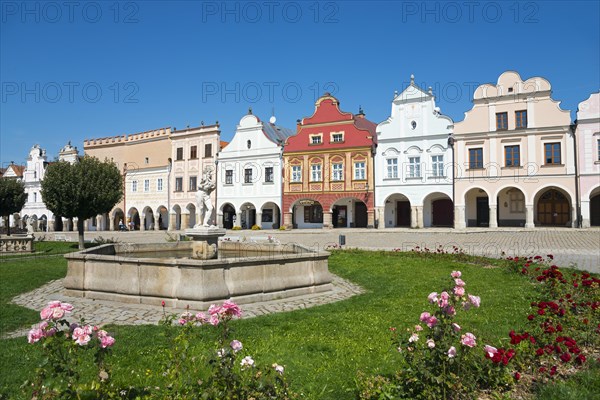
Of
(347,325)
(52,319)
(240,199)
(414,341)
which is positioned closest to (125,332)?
(347,325)

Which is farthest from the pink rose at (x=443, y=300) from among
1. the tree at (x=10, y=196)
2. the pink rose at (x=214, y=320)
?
the tree at (x=10, y=196)

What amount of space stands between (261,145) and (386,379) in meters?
39.5

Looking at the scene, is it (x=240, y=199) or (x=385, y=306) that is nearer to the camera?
(x=385, y=306)

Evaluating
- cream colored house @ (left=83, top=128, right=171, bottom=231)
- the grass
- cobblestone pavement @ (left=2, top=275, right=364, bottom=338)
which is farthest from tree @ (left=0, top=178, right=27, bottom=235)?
cobblestone pavement @ (left=2, top=275, right=364, bottom=338)

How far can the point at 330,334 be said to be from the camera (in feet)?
21.0

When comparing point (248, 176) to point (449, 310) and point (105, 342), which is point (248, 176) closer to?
point (449, 310)

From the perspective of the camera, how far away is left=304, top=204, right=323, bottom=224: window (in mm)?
41906

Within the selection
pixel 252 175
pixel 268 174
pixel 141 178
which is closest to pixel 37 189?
pixel 141 178

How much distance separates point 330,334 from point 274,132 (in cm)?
4066

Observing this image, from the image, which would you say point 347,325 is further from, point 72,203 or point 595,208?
point 595,208

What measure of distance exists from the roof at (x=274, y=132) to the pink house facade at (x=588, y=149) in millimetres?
24885

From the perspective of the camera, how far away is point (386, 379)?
14.1 ft

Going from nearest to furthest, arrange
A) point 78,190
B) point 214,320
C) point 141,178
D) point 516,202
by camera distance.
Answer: point 214,320 < point 78,190 < point 516,202 < point 141,178

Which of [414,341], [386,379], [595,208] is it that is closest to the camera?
[414,341]
